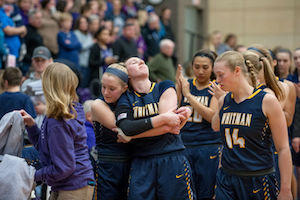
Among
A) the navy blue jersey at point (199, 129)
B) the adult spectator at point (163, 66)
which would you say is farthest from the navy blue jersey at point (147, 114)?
the adult spectator at point (163, 66)

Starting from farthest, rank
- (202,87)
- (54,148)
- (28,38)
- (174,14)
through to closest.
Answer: (174,14)
(28,38)
(202,87)
(54,148)

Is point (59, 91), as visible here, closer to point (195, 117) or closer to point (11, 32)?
point (195, 117)

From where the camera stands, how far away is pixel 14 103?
5324mm

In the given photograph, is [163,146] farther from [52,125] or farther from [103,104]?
[52,125]

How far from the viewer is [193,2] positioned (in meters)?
17.6

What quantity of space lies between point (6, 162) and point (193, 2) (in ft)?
48.3

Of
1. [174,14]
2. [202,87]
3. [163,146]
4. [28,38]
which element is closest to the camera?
[163,146]

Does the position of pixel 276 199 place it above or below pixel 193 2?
below

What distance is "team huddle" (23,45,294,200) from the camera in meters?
3.88

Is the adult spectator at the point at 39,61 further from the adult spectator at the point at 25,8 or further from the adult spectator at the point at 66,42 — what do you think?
the adult spectator at the point at 25,8

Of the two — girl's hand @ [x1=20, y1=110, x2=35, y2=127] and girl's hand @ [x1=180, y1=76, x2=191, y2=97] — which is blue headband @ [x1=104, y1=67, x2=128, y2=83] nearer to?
girl's hand @ [x1=20, y1=110, x2=35, y2=127]

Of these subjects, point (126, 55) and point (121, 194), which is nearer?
point (121, 194)

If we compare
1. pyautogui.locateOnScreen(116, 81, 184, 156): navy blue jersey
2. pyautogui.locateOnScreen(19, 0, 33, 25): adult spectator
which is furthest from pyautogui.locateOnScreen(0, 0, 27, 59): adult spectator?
pyautogui.locateOnScreen(116, 81, 184, 156): navy blue jersey

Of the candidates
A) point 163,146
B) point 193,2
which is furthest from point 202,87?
point 193,2
